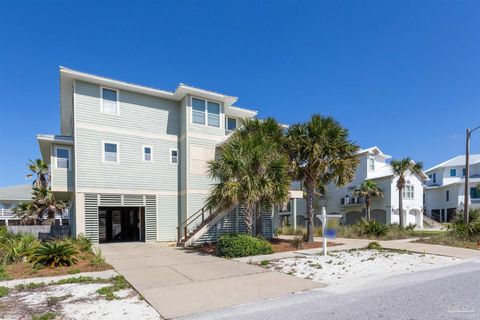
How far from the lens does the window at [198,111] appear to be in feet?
66.8

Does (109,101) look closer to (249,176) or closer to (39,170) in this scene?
(249,176)

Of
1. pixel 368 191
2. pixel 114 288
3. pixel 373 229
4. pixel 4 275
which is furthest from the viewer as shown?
pixel 368 191

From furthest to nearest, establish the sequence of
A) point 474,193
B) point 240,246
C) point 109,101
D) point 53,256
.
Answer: point 474,193 < point 109,101 < point 240,246 < point 53,256

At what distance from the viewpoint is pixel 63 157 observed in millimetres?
17922

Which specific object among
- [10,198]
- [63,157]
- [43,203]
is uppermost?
[63,157]

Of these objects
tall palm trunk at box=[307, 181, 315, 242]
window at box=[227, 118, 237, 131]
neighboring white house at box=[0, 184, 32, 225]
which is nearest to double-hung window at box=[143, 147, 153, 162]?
window at box=[227, 118, 237, 131]

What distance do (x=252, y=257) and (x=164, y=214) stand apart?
9.13 m

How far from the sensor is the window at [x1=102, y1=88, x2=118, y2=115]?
1864cm

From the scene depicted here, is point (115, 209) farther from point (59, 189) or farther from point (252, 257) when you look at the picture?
point (252, 257)

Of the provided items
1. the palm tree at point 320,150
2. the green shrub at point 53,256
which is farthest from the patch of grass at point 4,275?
the palm tree at point 320,150

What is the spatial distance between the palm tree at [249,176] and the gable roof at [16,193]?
35826 millimetres

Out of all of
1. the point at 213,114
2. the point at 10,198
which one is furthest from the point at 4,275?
the point at 10,198

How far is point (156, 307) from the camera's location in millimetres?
6445

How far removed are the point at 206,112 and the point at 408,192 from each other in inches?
1020
